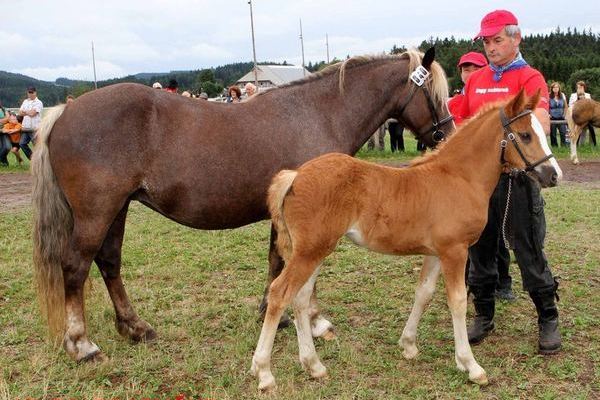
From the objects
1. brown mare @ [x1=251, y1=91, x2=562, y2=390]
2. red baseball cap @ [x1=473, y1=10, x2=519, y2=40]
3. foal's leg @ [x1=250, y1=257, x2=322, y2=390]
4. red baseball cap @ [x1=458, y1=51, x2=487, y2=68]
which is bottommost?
foal's leg @ [x1=250, y1=257, x2=322, y2=390]

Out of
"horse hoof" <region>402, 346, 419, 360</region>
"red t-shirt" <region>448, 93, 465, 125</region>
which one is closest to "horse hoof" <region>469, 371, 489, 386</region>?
"horse hoof" <region>402, 346, 419, 360</region>

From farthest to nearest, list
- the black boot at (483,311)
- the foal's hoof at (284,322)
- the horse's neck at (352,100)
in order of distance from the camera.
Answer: the foal's hoof at (284,322) < the horse's neck at (352,100) < the black boot at (483,311)

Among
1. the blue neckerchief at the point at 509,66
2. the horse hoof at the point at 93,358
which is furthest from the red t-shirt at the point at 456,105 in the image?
the horse hoof at the point at 93,358

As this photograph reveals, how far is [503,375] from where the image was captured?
333 centimetres

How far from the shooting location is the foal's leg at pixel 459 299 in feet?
10.5

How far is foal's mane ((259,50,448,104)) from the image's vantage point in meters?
4.08

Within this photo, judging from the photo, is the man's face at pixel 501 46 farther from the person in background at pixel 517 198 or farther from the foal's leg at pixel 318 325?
the foal's leg at pixel 318 325

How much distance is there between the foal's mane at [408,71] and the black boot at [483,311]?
4.68ft

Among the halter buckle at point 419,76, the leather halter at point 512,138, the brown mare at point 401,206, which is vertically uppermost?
the halter buckle at point 419,76

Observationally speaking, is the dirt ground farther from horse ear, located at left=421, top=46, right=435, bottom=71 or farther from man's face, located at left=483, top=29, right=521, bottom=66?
man's face, located at left=483, top=29, right=521, bottom=66

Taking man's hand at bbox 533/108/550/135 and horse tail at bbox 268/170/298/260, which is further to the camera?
man's hand at bbox 533/108/550/135

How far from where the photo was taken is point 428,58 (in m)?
4.10

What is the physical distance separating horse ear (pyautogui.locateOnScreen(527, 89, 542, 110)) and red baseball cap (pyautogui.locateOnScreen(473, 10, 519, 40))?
572mm

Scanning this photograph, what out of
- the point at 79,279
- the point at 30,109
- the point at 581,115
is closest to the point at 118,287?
the point at 79,279
